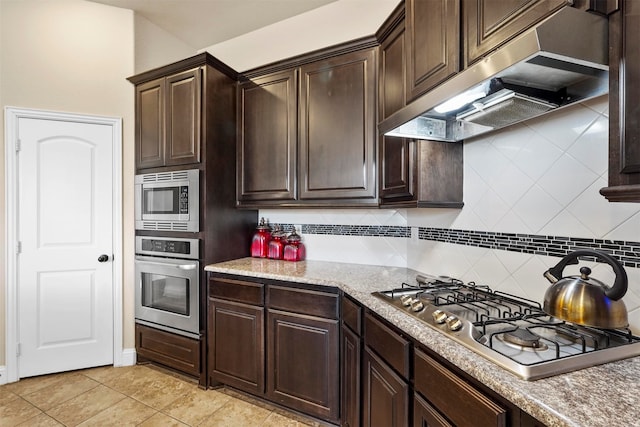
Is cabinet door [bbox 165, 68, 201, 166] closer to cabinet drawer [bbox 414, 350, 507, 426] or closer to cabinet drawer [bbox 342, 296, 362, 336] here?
cabinet drawer [bbox 342, 296, 362, 336]

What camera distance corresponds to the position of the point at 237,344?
2211 millimetres

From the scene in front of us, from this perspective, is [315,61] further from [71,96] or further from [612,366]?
[612,366]

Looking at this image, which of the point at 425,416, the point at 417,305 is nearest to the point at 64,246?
the point at 417,305

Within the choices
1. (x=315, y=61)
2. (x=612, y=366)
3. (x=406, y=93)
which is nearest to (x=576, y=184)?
(x=612, y=366)

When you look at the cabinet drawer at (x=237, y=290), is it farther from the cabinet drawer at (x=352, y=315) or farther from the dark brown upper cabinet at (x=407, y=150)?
the dark brown upper cabinet at (x=407, y=150)

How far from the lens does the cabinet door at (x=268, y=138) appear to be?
2.43 metres

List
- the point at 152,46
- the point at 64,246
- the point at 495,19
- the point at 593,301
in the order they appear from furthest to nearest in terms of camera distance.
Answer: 1. the point at 152,46
2. the point at 64,246
3. the point at 495,19
4. the point at 593,301

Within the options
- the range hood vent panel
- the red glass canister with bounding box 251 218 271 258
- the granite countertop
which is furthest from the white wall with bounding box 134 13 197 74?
the granite countertop

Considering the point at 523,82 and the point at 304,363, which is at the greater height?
the point at 523,82

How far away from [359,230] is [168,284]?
1566mm

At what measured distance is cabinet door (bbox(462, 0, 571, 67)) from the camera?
3.04 ft

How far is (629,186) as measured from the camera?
77 centimetres

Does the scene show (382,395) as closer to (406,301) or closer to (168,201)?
(406,301)

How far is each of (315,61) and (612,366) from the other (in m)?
2.25
